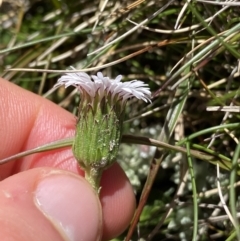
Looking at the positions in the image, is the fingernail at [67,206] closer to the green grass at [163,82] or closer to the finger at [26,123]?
the green grass at [163,82]

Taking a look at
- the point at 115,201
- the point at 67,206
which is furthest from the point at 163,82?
the point at 67,206

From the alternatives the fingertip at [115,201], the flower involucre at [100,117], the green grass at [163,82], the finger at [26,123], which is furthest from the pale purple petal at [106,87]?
the finger at [26,123]

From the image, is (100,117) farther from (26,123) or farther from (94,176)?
(26,123)

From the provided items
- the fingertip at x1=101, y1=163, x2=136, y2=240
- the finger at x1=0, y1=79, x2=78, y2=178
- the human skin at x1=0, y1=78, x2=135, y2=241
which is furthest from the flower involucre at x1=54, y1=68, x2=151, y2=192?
the finger at x1=0, y1=79, x2=78, y2=178

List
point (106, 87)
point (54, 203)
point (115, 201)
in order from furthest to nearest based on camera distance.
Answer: point (115, 201)
point (54, 203)
point (106, 87)

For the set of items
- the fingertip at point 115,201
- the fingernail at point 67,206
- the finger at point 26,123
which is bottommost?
the fingertip at point 115,201

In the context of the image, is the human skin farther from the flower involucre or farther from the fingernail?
the flower involucre

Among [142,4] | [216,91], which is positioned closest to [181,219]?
[216,91]
